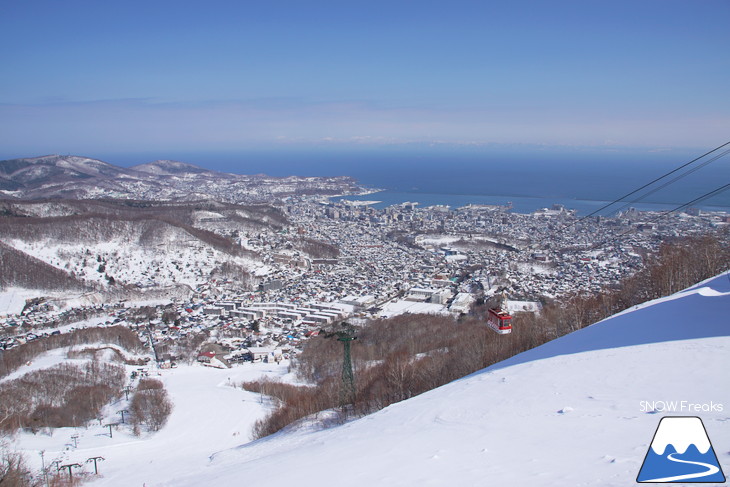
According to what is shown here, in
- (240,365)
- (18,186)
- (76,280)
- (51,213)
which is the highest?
(18,186)

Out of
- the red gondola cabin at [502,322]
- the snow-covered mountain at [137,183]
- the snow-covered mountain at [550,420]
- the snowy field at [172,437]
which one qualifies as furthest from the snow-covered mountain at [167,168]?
the snow-covered mountain at [550,420]

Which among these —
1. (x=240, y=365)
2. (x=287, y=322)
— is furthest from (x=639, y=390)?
(x=287, y=322)

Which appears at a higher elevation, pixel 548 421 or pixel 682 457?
pixel 682 457

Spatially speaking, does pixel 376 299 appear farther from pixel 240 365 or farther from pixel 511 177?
pixel 511 177

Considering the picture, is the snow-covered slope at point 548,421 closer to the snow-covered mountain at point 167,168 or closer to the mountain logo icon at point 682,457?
the mountain logo icon at point 682,457

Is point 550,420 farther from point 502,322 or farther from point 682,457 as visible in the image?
point 502,322

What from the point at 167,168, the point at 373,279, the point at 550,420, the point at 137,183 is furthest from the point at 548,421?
the point at 167,168
